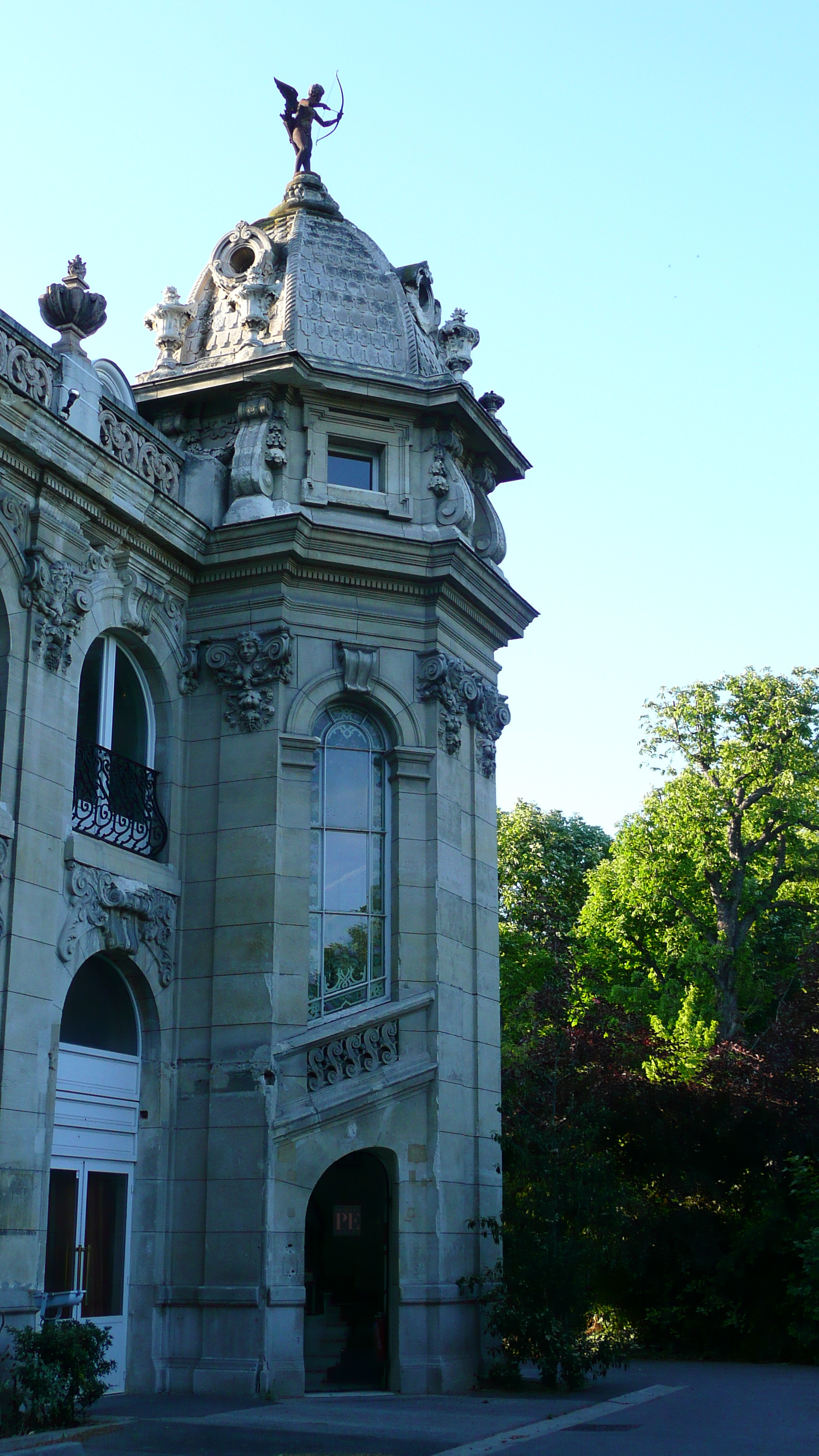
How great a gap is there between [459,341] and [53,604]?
27.5 ft

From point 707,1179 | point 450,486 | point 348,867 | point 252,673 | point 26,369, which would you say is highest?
point 450,486

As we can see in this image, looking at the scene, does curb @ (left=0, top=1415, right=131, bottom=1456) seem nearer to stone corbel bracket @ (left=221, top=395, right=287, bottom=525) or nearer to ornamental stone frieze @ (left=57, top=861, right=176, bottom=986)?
ornamental stone frieze @ (left=57, top=861, right=176, bottom=986)

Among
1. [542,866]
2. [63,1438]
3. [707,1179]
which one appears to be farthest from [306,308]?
[542,866]

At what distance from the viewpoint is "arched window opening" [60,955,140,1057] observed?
15.5m

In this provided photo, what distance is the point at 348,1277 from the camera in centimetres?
1711

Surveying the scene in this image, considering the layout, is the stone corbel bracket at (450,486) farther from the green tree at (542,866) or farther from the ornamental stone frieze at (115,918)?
the green tree at (542,866)

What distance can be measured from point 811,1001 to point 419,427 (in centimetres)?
1185

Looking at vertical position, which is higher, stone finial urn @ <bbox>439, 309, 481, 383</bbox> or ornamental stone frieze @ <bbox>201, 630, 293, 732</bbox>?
stone finial urn @ <bbox>439, 309, 481, 383</bbox>

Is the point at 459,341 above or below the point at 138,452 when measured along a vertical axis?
above

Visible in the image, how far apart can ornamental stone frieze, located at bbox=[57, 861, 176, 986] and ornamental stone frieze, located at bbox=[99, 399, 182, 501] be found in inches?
180

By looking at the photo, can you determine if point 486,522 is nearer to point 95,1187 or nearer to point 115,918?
point 115,918

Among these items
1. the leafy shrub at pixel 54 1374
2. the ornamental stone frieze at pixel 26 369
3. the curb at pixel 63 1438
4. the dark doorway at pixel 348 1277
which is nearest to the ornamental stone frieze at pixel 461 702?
the dark doorway at pixel 348 1277

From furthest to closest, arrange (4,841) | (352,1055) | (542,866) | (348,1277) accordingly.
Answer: (542,866) < (348,1277) < (352,1055) < (4,841)

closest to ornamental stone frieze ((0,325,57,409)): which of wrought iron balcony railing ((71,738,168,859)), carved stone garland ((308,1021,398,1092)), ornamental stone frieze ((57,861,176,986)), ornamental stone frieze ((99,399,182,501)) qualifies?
ornamental stone frieze ((99,399,182,501))
